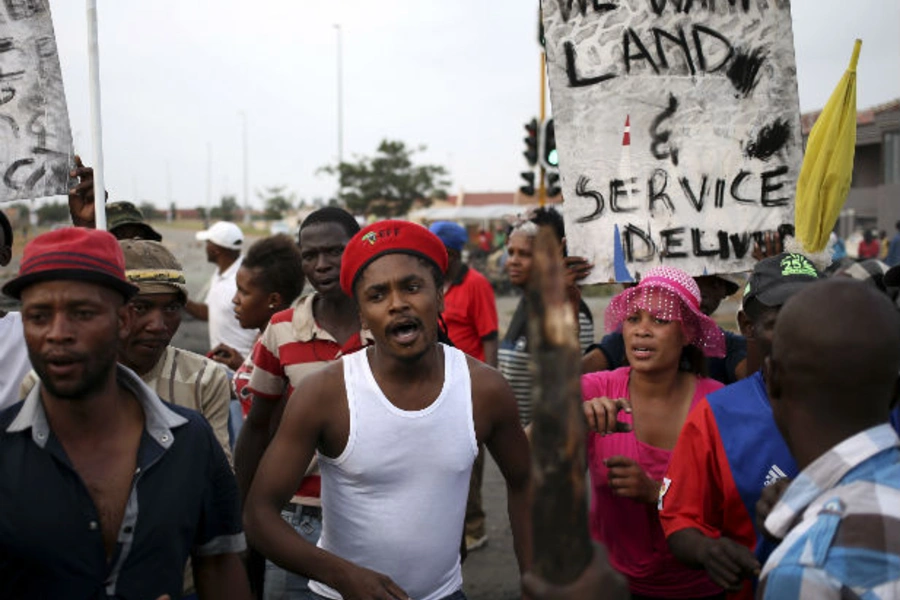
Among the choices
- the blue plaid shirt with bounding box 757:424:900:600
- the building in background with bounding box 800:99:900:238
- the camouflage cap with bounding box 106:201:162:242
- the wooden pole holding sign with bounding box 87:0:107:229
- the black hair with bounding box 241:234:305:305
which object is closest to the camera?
the blue plaid shirt with bounding box 757:424:900:600

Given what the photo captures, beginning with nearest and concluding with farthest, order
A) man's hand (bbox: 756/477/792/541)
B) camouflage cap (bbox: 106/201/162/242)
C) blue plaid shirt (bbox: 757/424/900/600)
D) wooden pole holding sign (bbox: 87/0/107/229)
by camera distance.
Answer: blue plaid shirt (bbox: 757/424/900/600) → man's hand (bbox: 756/477/792/541) → wooden pole holding sign (bbox: 87/0/107/229) → camouflage cap (bbox: 106/201/162/242)

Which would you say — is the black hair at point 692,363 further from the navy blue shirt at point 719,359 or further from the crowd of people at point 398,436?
the navy blue shirt at point 719,359

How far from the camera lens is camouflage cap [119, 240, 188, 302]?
306cm

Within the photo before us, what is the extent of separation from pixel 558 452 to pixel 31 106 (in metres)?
3.34

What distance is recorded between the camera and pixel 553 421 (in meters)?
1.09

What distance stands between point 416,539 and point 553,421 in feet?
5.26

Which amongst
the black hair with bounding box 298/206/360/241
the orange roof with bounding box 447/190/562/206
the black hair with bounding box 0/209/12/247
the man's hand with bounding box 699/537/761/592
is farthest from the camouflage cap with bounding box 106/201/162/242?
the orange roof with bounding box 447/190/562/206

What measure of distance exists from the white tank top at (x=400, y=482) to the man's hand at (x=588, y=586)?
1.39 meters

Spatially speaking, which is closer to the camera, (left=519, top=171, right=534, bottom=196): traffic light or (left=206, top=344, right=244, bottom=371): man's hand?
(left=206, top=344, right=244, bottom=371): man's hand

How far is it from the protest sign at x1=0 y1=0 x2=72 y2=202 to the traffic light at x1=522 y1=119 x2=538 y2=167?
15.4m

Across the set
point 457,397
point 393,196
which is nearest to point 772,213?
point 457,397

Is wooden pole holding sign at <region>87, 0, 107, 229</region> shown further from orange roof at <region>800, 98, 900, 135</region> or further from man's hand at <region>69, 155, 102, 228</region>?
orange roof at <region>800, 98, 900, 135</region>

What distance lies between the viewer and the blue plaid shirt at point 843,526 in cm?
144

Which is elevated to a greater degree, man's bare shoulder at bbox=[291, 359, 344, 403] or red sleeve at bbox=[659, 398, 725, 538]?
man's bare shoulder at bbox=[291, 359, 344, 403]
